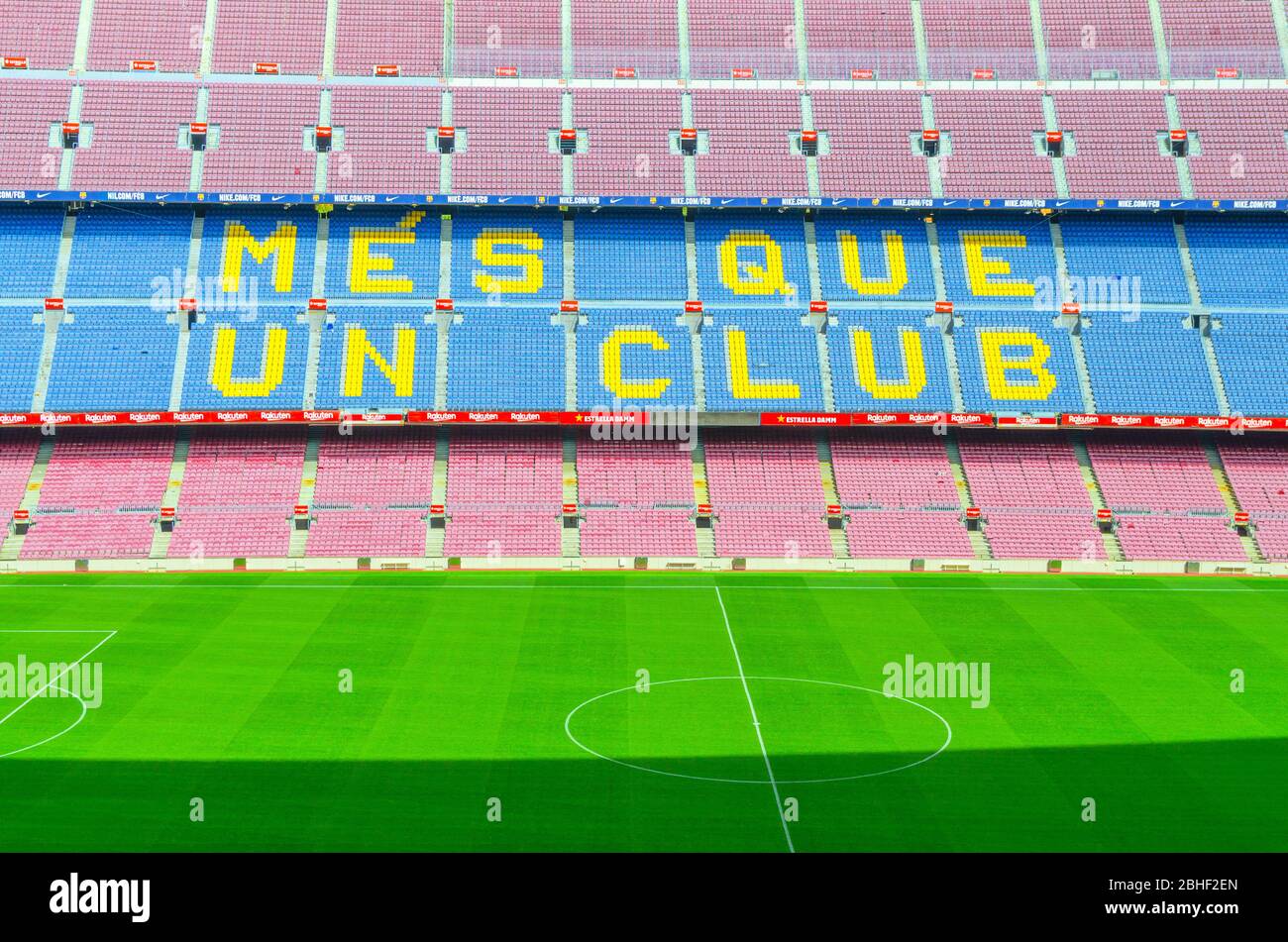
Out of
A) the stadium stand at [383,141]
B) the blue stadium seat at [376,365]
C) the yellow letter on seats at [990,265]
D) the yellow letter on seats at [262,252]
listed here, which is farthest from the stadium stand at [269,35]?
the yellow letter on seats at [990,265]

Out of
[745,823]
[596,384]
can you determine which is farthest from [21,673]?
[596,384]

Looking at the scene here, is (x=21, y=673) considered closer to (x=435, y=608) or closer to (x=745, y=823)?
(x=435, y=608)

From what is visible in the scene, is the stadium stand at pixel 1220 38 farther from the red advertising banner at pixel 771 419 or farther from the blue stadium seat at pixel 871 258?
the red advertising banner at pixel 771 419

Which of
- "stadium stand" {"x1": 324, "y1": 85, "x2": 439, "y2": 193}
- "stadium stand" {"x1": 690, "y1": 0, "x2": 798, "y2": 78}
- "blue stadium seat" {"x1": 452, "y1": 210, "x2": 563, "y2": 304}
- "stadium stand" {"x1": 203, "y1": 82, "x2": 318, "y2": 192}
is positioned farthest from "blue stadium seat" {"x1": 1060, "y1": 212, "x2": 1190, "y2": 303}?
"stadium stand" {"x1": 203, "y1": 82, "x2": 318, "y2": 192}

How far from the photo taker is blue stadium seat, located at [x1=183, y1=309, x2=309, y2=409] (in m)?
54.1

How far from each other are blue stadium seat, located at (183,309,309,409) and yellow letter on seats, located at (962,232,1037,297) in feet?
107

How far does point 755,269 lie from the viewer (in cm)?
6006

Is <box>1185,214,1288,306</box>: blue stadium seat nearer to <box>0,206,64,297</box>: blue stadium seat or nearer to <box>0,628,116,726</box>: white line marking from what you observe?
<box>0,628,116,726</box>: white line marking

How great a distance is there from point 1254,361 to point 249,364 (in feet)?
154

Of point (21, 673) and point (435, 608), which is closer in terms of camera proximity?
point (21, 673)

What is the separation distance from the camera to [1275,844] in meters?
24.7

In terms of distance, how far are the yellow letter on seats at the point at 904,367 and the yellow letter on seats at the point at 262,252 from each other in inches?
1081

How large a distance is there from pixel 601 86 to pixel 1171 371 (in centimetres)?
3237

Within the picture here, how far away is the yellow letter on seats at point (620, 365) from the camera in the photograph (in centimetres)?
5569
